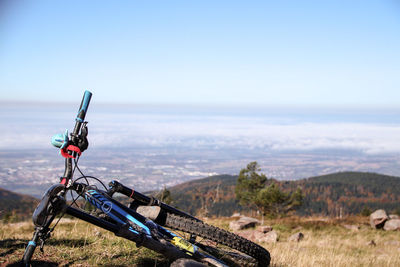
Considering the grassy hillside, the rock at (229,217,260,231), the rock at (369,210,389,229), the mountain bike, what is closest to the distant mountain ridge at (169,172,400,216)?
the grassy hillside

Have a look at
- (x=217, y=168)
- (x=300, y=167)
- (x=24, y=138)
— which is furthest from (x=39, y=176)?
(x=300, y=167)

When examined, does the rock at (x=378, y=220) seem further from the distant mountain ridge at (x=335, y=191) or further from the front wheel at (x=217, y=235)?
the distant mountain ridge at (x=335, y=191)

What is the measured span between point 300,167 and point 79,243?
12512cm

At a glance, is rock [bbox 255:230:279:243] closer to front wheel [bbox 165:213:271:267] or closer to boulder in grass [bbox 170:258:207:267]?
front wheel [bbox 165:213:271:267]

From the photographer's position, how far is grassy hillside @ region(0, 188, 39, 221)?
340 inches

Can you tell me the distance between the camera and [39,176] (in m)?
42.8

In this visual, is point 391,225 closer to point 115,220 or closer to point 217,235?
point 217,235

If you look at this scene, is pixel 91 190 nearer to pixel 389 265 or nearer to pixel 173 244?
pixel 173 244

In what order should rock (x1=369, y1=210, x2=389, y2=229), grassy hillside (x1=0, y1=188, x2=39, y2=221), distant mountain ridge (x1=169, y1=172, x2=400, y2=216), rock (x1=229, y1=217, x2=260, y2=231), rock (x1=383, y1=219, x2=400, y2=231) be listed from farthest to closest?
1. distant mountain ridge (x1=169, y1=172, x2=400, y2=216)
2. rock (x1=369, y1=210, x2=389, y2=229)
3. rock (x1=383, y1=219, x2=400, y2=231)
4. rock (x1=229, y1=217, x2=260, y2=231)
5. grassy hillside (x1=0, y1=188, x2=39, y2=221)

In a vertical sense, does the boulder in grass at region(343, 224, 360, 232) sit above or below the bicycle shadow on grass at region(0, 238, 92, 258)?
below

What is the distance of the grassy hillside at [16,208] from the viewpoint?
28.3ft

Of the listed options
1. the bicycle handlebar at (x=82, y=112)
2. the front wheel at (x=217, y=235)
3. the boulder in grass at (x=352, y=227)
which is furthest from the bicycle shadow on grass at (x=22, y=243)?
the boulder in grass at (x=352, y=227)

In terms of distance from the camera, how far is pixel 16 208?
20.3 m

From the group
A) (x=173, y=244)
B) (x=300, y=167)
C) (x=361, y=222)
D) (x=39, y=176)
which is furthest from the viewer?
(x=300, y=167)
